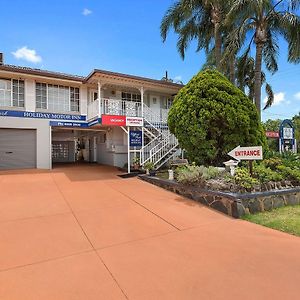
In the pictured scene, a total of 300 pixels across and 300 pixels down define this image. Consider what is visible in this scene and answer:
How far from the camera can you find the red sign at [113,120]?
40.5 ft

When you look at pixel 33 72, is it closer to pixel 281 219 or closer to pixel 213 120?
pixel 213 120

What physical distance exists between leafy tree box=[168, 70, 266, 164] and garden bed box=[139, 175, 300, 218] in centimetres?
195

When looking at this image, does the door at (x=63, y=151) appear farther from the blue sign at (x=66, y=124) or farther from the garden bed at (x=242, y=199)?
the garden bed at (x=242, y=199)

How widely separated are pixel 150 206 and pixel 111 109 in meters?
8.28

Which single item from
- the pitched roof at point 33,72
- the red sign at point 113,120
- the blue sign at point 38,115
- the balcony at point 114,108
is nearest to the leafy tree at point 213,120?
the red sign at point 113,120

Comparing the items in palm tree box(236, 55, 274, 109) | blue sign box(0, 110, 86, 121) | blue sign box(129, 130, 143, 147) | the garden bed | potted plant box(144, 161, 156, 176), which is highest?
palm tree box(236, 55, 274, 109)

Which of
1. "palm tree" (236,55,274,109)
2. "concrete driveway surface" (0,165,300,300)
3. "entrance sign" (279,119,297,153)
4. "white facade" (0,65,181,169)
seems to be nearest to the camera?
"concrete driveway surface" (0,165,300,300)

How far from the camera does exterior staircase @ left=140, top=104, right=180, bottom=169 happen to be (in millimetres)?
13242

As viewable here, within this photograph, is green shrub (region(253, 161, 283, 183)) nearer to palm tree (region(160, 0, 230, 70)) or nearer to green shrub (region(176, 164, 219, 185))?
green shrub (region(176, 164, 219, 185))

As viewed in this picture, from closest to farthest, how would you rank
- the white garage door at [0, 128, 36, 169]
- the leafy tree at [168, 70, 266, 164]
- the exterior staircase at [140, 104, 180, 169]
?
the leafy tree at [168, 70, 266, 164] → the exterior staircase at [140, 104, 180, 169] → the white garage door at [0, 128, 36, 169]

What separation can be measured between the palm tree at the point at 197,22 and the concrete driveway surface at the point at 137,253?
415 inches

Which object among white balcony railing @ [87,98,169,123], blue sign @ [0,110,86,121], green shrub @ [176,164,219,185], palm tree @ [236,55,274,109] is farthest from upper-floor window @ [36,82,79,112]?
palm tree @ [236,55,274,109]

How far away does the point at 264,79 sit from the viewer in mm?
19453

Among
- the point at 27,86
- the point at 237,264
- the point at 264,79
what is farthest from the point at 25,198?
the point at 264,79
